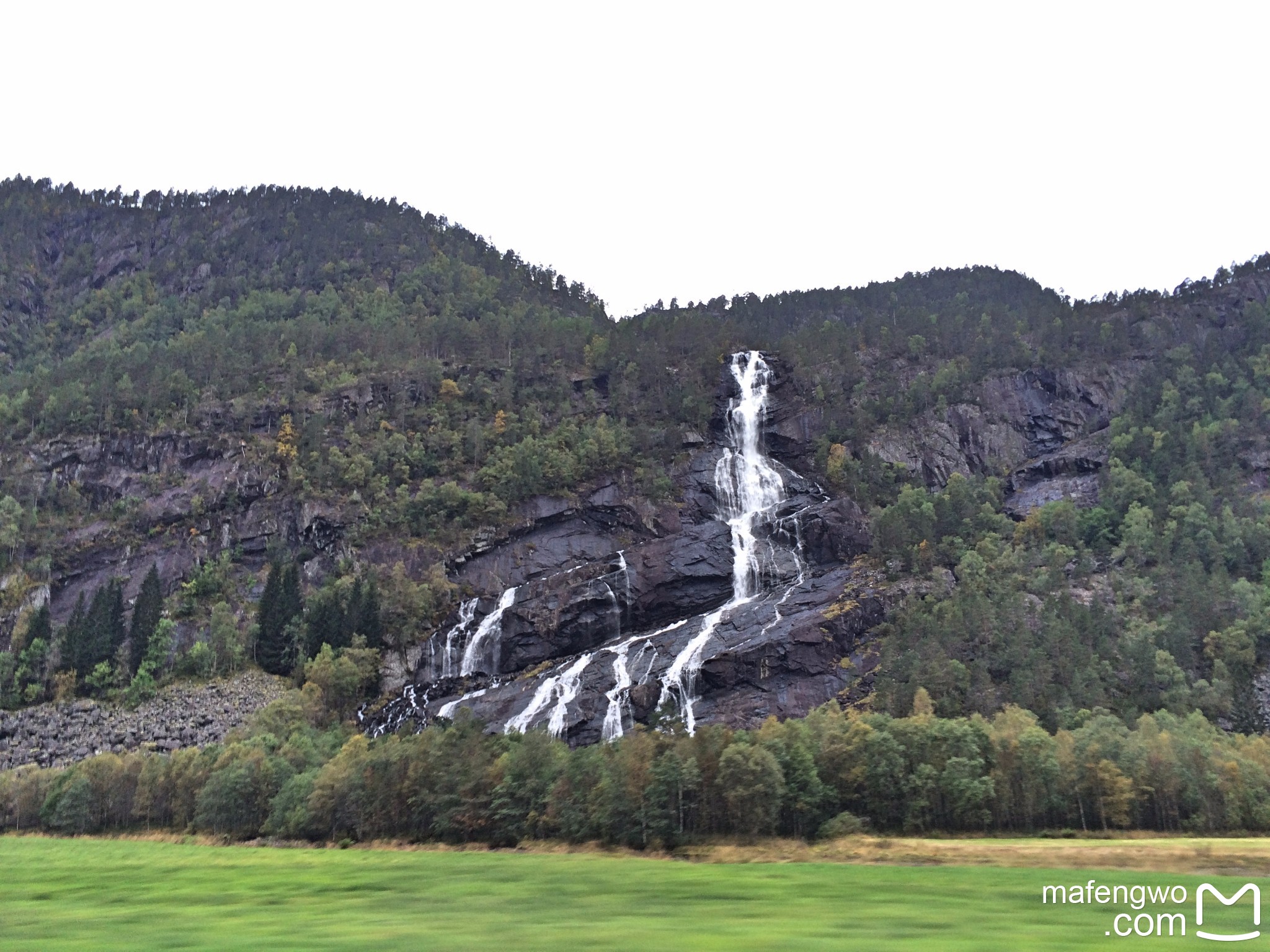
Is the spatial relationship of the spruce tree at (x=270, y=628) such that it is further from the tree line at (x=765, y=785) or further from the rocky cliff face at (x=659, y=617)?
the tree line at (x=765, y=785)

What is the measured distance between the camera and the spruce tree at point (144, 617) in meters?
126

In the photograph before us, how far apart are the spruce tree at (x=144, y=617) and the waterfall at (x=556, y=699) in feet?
177

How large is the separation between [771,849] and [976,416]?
12984cm

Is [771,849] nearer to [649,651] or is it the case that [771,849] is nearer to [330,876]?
[330,876]

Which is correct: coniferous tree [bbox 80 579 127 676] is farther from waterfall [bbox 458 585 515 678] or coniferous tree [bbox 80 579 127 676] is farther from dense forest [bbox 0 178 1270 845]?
waterfall [bbox 458 585 515 678]

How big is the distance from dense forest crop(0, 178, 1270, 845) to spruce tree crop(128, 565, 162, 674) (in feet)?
1.30

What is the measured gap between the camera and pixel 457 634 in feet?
412

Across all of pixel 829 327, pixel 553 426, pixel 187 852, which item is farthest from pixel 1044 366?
pixel 187 852

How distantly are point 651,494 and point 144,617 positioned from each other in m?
70.8

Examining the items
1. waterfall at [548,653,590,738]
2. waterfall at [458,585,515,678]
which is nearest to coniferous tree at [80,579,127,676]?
waterfall at [458,585,515,678]

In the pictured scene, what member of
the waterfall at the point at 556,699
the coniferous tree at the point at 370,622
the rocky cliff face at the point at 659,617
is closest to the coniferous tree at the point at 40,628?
the coniferous tree at the point at 370,622

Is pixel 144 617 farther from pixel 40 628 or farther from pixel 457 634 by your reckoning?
pixel 457 634

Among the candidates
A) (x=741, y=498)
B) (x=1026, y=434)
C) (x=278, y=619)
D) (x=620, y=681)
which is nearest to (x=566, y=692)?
(x=620, y=681)

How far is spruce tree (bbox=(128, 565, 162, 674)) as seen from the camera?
126 metres
